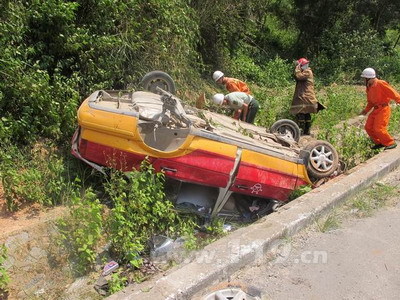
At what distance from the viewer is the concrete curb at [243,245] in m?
3.18

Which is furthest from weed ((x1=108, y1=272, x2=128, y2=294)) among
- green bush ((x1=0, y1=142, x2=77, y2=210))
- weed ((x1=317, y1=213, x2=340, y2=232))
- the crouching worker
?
the crouching worker

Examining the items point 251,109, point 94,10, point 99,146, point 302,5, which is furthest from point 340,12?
point 99,146

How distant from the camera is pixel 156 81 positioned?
7.15m

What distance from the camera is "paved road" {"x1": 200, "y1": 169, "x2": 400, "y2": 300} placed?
133 inches

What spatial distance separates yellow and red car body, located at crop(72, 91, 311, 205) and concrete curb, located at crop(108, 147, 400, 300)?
57cm

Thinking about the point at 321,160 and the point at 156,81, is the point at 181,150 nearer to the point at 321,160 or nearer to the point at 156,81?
the point at 321,160

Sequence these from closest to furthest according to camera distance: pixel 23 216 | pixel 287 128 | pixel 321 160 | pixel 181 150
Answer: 1. pixel 181 150
2. pixel 23 216
3. pixel 321 160
4. pixel 287 128

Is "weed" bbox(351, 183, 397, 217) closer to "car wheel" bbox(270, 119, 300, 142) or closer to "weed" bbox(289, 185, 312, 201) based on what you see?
"weed" bbox(289, 185, 312, 201)

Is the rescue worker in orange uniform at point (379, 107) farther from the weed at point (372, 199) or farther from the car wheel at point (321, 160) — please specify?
the weed at point (372, 199)

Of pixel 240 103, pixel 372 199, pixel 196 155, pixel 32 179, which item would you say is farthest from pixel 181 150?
pixel 240 103

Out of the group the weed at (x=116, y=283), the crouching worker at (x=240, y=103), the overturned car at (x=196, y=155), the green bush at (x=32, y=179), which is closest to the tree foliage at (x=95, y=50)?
the green bush at (x=32, y=179)

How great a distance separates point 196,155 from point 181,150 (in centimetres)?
18

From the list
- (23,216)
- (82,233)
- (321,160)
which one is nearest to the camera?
(82,233)

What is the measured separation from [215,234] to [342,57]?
12.3 meters
